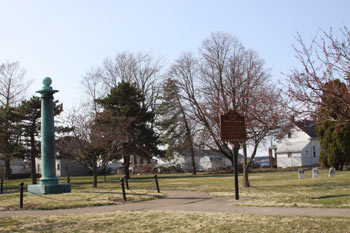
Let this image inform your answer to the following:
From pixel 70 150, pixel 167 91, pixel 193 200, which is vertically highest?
pixel 167 91

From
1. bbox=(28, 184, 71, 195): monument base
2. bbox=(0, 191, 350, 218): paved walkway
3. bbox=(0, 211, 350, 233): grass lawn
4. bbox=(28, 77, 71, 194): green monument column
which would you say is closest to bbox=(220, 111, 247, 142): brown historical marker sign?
bbox=(0, 191, 350, 218): paved walkway

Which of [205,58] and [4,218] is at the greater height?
[205,58]

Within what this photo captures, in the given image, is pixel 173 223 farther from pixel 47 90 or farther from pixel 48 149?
pixel 47 90

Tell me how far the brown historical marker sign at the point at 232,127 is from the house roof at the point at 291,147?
152ft

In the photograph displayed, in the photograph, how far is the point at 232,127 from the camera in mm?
16844

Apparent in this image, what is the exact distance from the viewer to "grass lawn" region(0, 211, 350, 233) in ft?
30.5

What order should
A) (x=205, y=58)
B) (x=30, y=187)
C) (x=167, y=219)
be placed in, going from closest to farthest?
(x=167, y=219) → (x=30, y=187) → (x=205, y=58)

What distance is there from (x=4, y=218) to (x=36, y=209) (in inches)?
104

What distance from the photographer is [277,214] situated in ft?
37.3

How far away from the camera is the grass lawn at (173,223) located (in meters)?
9.30

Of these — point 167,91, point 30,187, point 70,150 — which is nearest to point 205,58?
point 167,91

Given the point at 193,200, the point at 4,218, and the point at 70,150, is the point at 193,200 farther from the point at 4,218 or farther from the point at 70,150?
the point at 70,150

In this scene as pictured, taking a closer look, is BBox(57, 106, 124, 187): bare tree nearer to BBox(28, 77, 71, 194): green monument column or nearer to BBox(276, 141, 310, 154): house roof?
BBox(28, 77, 71, 194): green monument column

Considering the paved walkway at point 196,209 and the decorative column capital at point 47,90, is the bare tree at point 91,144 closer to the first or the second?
the decorative column capital at point 47,90
